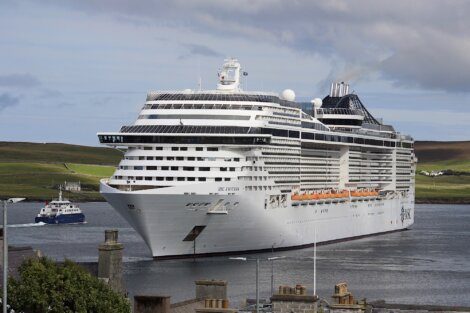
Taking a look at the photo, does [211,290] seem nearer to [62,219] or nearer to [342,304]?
[342,304]

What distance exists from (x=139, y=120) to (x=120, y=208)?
8.70 metres

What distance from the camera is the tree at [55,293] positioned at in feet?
139

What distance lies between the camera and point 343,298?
145ft

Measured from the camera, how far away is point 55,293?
4253 cm

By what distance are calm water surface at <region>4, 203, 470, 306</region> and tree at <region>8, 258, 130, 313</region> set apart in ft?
93.9

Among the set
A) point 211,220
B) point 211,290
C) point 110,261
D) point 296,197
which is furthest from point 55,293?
point 296,197

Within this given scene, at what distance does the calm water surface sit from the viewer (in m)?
79.4

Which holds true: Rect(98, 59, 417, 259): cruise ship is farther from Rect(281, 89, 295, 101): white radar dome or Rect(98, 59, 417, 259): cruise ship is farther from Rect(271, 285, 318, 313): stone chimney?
Rect(271, 285, 318, 313): stone chimney

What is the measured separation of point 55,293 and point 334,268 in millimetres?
55134

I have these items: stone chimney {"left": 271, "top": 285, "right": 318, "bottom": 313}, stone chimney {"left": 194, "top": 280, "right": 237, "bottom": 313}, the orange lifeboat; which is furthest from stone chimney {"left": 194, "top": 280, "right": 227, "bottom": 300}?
the orange lifeboat

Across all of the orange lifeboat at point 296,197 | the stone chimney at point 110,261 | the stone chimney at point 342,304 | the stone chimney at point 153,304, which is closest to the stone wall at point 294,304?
the stone chimney at point 342,304

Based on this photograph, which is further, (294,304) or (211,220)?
(211,220)

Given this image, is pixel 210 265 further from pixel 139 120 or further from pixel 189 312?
pixel 189 312

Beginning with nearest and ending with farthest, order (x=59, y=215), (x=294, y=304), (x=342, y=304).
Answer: (x=294, y=304) < (x=342, y=304) < (x=59, y=215)
